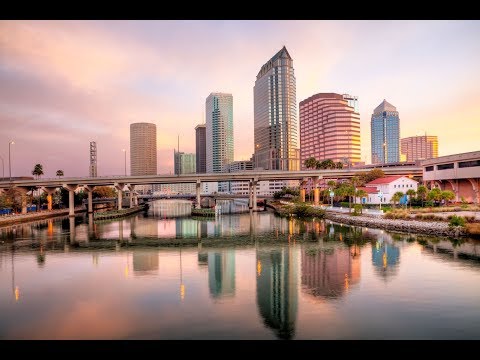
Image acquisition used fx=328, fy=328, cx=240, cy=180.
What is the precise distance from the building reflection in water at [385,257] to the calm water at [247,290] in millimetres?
137

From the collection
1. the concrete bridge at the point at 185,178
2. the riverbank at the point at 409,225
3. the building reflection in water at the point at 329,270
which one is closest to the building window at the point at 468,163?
the concrete bridge at the point at 185,178

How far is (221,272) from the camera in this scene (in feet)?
114

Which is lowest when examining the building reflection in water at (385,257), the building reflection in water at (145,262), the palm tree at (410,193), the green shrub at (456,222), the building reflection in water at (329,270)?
the building reflection in water at (145,262)

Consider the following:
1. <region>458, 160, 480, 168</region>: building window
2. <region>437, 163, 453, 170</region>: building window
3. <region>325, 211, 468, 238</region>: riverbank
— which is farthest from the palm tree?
<region>437, 163, 453, 170</region>: building window

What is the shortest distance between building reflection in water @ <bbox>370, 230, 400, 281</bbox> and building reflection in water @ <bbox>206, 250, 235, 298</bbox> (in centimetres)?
1486

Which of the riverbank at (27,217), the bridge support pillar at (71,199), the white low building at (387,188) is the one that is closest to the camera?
the riverbank at (27,217)

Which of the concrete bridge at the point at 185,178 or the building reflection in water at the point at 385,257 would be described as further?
the concrete bridge at the point at 185,178

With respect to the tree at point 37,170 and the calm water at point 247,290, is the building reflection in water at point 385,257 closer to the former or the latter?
the calm water at point 247,290

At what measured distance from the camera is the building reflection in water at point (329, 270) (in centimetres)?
2834

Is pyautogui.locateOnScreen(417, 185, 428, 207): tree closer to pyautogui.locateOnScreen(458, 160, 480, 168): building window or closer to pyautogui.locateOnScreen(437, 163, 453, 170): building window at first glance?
pyautogui.locateOnScreen(458, 160, 480, 168): building window

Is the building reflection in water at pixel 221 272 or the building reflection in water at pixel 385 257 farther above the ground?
the building reflection in water at pixel 385 257

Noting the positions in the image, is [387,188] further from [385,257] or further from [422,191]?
[385,257]

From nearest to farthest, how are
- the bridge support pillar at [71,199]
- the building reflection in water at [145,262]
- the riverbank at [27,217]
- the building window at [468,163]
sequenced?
the building reflection in water at [145,262], the building window at [468,163], the riverbank at [27,217], the bridge support pillar at [71,199]
